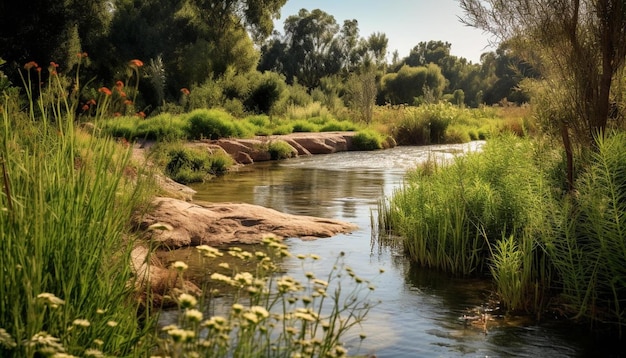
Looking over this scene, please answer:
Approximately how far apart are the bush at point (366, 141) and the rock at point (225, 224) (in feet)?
46.8

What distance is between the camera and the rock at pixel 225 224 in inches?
280

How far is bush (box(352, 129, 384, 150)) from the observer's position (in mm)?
22531

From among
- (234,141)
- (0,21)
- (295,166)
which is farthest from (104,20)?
(295,166)

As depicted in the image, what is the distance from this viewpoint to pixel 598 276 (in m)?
4.93

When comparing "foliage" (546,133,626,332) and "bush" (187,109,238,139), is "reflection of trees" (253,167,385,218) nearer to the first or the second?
"bush" (187,109,238,139)

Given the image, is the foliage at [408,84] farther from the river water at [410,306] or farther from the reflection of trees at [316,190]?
the river water at [410,306]

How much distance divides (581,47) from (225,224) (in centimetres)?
447

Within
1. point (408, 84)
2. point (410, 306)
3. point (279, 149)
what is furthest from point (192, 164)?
point (408, 84)

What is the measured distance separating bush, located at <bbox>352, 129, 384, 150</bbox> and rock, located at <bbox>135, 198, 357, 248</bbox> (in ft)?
46.8

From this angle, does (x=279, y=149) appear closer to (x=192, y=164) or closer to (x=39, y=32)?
(x=192, y=164)

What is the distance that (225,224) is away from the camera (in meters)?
7.72

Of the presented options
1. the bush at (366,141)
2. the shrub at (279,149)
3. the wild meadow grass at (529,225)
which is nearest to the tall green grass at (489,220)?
the wild meadow grass at (529,225)

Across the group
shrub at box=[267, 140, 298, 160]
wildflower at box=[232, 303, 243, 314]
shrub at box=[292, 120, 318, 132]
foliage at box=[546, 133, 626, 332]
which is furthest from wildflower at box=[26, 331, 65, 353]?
shrub at box=[292, 120, 318, 132]

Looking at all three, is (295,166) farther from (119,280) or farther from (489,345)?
(119,280)
